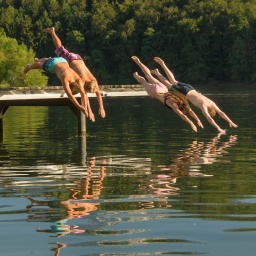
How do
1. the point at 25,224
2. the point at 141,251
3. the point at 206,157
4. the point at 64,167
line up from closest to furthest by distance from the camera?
the point at 141,251 → the point at 25,224 → the point at 64,167 → the point at 206,157

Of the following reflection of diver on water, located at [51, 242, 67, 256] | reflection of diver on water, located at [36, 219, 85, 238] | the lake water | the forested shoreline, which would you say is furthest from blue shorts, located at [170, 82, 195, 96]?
the forested shoreline

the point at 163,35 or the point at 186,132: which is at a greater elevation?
the point at 163,35

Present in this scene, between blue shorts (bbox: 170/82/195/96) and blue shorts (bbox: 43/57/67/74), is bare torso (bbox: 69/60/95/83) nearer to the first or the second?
blue shorts (bbox: 43/57/67/74)

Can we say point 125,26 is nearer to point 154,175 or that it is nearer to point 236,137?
point 236,137

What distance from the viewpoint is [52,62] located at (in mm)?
20594

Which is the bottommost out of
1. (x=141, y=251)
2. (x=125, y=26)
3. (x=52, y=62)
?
(x=141, y=251)

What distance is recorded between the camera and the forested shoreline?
4855 inches

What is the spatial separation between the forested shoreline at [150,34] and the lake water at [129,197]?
320 ft

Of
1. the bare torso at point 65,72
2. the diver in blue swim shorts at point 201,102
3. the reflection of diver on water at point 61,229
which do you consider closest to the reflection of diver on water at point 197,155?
the diver in blue swim shorts at point 201,102

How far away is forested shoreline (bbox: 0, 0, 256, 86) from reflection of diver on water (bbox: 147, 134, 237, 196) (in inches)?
3768

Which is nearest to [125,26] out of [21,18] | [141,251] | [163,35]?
[163,35]

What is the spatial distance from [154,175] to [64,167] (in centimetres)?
218

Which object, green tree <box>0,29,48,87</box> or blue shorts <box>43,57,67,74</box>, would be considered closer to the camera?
blue shorts <box>43,57,67,74</box>

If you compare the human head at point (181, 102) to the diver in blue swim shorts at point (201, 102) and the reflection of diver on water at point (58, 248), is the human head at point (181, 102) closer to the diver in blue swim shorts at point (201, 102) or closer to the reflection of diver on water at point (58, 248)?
the diver in blue swim shorts at point (201, 102)
